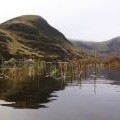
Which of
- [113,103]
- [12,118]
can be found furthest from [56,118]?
[113,103]

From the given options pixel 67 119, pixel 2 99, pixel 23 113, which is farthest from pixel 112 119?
pixel 2 99

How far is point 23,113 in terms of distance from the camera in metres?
29.5

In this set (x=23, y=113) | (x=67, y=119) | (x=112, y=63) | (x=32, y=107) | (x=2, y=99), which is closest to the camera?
(x=67, y=119)

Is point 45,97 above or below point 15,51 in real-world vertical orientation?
below

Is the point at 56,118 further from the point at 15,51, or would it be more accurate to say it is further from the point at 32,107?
the point at 15,51

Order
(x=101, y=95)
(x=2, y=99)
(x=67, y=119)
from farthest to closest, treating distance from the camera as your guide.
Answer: (x=101, y=95)
(x=2, y=99)
(x=67, y=119)

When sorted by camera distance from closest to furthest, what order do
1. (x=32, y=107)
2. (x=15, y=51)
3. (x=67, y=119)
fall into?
(x=67, y=119) → (x=32, y=107) → (x=15, y=51)

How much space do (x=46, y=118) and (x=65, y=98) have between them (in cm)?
1108

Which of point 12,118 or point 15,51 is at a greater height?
point 15,51

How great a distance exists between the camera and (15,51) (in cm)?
17650

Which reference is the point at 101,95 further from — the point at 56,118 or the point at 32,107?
the point at 56,118

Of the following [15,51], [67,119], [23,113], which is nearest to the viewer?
[67,119]

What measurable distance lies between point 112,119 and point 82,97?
1183cm

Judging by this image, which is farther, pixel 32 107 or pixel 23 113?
pixel 32 107
